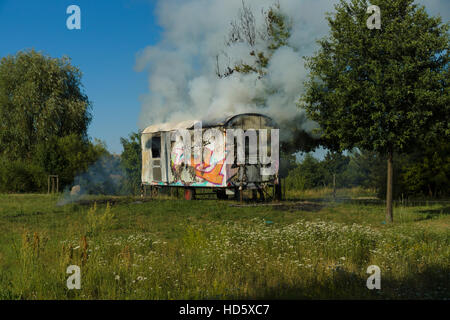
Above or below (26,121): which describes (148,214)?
below

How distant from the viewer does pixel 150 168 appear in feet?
78.1

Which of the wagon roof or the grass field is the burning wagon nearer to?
the wagon roof

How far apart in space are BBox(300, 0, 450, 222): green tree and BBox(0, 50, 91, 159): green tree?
85.7 feet

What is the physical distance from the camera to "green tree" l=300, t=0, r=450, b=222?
536 inches

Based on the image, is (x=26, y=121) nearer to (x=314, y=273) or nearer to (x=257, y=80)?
(x=257, y=80)

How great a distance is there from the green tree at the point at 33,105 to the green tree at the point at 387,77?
2611 cm

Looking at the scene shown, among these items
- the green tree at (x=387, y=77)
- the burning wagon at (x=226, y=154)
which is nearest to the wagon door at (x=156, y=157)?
the burning wagon at (x=226, y=154)

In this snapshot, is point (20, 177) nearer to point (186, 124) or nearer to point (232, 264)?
point (186, 124)

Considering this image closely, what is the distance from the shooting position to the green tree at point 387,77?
1362 centimetres

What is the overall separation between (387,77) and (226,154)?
7.34 meters

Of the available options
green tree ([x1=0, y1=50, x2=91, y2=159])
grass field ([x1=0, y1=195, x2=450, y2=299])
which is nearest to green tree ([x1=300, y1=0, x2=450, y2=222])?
grass field ([x1=0, y1=195, x2=450, y2=299])

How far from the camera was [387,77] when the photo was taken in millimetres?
13578
